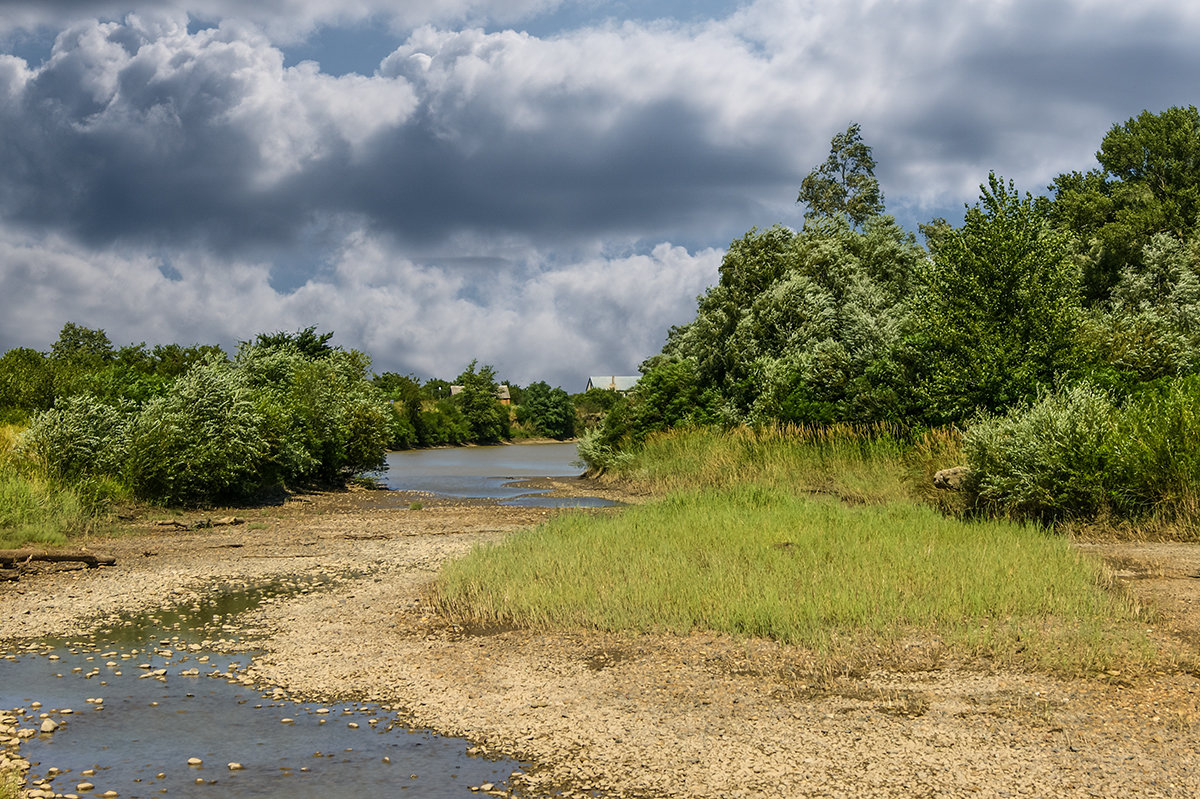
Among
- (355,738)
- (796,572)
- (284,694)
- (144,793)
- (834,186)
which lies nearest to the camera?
(144,793)

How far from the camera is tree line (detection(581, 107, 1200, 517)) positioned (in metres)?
20.3

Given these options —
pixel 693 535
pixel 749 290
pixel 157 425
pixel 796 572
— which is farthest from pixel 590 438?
pixel 796 572

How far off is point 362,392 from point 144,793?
31.6 m

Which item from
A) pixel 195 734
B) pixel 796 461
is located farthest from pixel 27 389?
pixel 195 734

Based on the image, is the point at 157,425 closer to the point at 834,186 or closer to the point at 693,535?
the point at 693,535

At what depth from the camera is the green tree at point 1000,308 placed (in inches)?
839

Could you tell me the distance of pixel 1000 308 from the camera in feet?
72.3

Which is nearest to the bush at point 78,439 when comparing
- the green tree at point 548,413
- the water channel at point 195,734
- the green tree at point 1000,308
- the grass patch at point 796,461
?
the water channel at point 195,734

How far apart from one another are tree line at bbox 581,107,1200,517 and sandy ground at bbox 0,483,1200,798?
9.14m

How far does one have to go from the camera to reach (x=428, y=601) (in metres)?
11.1

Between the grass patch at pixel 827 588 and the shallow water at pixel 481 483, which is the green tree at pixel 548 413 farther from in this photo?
the grass patch at pixel 827 588

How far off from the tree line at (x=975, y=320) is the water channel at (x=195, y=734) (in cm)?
1260

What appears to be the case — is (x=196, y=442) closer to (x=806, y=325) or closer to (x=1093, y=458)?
(x=1093, y=458)

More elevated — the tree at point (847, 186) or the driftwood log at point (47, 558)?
the tree at point (847, 186)
